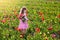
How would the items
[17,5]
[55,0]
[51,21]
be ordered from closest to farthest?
[51,21], [17,5], [55,0]

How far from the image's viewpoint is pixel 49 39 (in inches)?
230

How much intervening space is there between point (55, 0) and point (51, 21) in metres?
1.78

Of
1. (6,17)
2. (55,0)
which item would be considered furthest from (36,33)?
(55,0)

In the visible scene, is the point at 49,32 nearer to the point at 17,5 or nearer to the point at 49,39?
the point at 49,39

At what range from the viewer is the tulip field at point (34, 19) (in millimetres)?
6013

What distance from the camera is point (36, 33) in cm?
602

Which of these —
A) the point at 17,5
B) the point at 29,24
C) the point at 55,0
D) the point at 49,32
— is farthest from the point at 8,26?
the point at 55,0

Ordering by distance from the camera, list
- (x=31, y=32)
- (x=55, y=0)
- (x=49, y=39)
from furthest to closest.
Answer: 1. (x=55, y=0)
2. (x=31, y=32)
3. (x=49, y=39)

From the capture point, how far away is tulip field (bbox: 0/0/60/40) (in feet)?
19.7

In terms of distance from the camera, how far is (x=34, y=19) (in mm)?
6938

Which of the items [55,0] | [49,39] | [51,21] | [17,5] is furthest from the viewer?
[55,0]

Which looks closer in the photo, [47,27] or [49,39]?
[49,39]

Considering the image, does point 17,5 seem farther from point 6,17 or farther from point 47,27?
point 47,27

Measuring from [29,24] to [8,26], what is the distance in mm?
415
